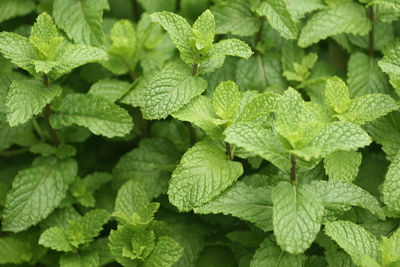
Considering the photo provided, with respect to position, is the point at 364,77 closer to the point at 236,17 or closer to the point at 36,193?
the point at 236,17

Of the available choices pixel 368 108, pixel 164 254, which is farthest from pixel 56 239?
pixel 368 108

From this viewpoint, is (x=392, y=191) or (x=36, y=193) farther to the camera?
(x=36, y=193)

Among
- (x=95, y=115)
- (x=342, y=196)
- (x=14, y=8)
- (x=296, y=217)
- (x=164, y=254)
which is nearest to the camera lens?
(x=296, y=217)

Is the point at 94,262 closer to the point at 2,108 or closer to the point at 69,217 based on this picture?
the point at 69,217

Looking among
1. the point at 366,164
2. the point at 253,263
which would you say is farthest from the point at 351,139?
the point at 366,164

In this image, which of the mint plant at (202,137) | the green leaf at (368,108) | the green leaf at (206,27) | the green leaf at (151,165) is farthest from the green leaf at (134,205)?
the green leaf at (368,108)

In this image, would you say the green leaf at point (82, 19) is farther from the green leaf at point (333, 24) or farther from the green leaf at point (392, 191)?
the green leaf at point (392, 191)
